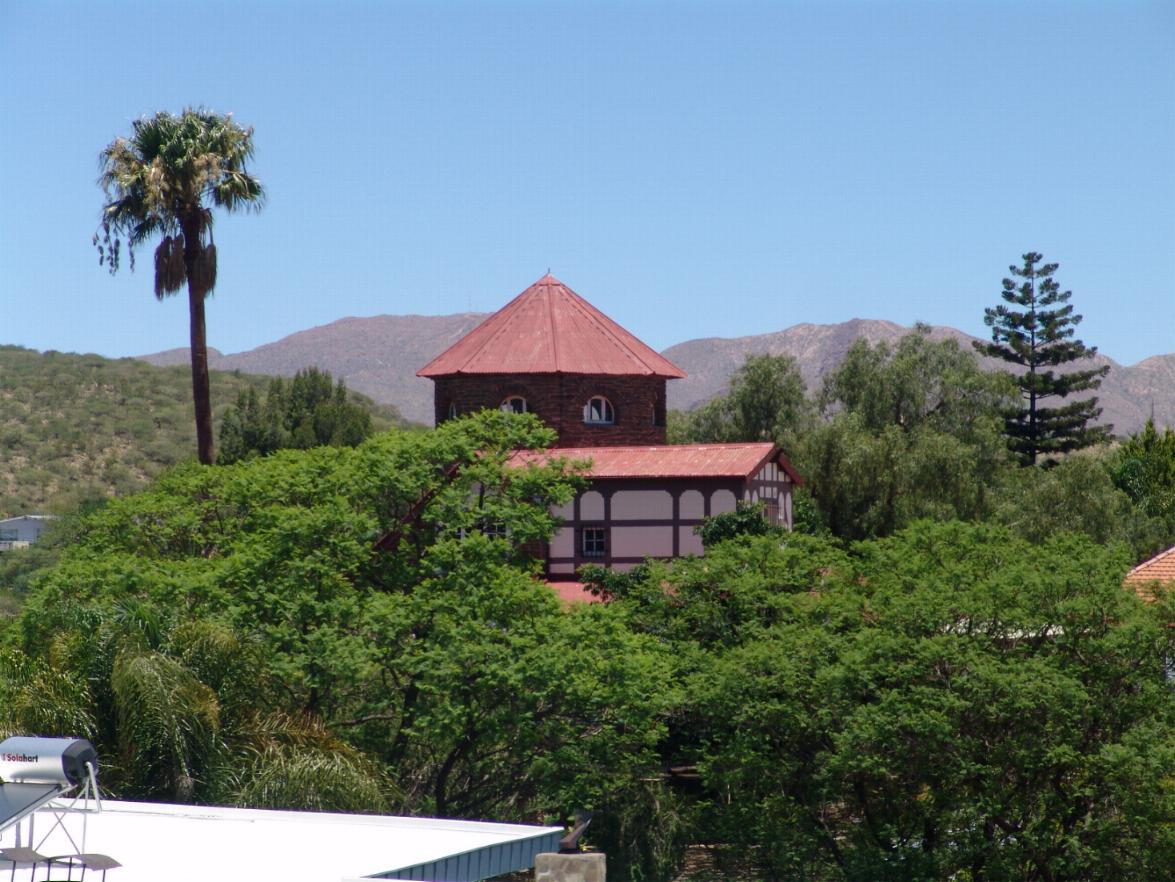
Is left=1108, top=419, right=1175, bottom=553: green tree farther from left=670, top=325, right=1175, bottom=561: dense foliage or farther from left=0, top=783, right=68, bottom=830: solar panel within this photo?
left=0, top=783, right=68, bottom=830: solar panel

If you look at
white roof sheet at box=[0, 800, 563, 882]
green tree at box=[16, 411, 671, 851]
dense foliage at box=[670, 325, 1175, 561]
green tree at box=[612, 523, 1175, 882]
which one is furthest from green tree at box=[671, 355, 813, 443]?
white roof sheet at box=[0, 800, 563, 882]

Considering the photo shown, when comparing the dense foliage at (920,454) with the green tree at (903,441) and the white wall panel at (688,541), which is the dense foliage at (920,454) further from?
the white wall panel at (688,541)

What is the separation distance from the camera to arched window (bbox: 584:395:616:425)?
4769 centimetres

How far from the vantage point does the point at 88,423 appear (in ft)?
317

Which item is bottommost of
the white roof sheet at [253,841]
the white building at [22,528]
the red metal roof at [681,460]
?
the white roof sheet at [253,841]

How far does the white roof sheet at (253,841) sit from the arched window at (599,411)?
28.8 meters

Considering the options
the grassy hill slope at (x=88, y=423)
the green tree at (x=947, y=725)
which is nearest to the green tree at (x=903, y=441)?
the green tree at (x=947, y=725)

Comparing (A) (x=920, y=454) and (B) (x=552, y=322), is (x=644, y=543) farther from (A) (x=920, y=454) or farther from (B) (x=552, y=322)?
(A) (x=920, y=454)

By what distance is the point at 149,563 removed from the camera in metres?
30.4

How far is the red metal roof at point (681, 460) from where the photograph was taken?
4094 cm

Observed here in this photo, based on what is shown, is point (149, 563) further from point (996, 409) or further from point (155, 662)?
point (996, 409)

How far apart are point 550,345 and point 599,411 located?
2436 millimetres

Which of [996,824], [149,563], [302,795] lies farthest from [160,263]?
[996,824]

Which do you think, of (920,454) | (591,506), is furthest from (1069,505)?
(591,506)
